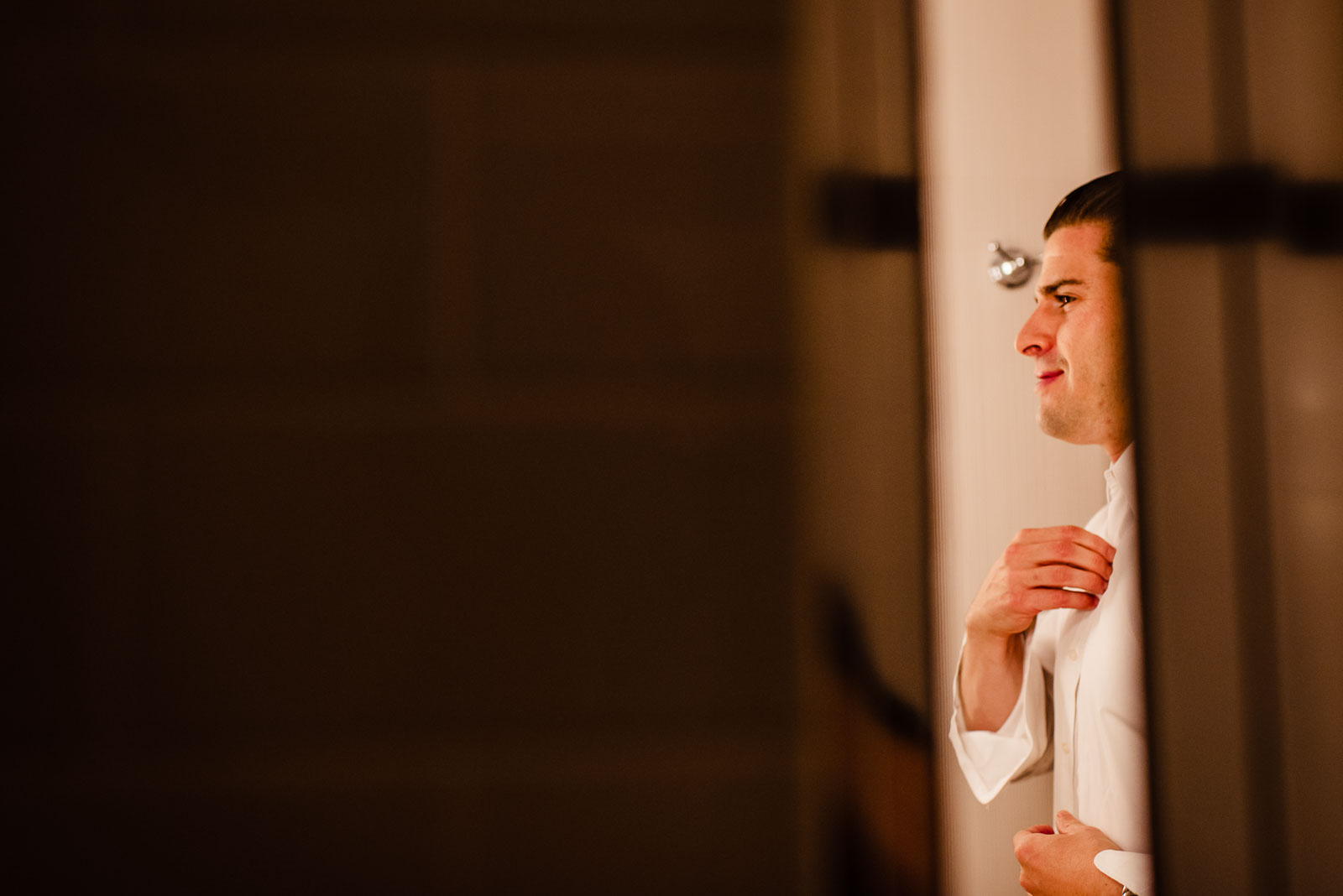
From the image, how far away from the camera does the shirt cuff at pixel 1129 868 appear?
352 mm

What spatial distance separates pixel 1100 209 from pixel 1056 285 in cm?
4

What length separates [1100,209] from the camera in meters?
0.38

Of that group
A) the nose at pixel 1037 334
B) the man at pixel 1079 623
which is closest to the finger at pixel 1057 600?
the man at pixel 1079 623

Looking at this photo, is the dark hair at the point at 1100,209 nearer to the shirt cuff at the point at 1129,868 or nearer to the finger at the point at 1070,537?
the finger at the point at 1070,537

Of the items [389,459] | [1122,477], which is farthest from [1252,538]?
[389,459]

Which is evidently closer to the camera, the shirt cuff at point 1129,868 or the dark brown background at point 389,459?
the shirt cuff at point 1129,868

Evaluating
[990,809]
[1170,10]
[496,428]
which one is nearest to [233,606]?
[496,428]

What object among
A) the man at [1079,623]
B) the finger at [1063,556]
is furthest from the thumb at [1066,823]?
the finger at [1063,556]

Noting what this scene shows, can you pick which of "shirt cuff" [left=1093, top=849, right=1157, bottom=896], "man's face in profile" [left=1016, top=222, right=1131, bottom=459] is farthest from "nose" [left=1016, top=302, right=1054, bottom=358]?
"shirt cuff" [left=1093, top=849, right=1157, bottom=896]

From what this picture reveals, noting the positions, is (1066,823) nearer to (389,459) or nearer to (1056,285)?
(1056,285)

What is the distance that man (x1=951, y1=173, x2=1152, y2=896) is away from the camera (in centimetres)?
36

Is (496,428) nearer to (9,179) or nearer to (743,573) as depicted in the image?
(743,573)

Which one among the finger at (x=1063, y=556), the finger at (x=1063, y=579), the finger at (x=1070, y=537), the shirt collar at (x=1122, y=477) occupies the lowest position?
the finger at (x=1063, y=579)

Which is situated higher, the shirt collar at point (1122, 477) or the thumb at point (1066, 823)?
the shirt collar at point (1122, 477)
